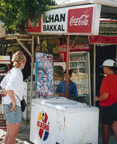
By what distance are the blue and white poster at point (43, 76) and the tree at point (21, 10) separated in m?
0.86

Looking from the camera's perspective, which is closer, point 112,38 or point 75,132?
point 75,132

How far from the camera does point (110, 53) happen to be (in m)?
8.23

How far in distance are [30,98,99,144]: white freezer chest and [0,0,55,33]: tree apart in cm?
191

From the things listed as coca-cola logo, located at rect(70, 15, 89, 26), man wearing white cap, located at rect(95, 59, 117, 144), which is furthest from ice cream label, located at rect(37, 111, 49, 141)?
coca-cola logo, located at rect(70, 15, 89, 26)

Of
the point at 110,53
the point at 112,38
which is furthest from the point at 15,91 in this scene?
the point at 110,53

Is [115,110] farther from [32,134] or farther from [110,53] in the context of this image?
[110,53]

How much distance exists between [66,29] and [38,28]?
74cm

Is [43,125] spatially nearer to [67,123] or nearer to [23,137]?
[67,123]

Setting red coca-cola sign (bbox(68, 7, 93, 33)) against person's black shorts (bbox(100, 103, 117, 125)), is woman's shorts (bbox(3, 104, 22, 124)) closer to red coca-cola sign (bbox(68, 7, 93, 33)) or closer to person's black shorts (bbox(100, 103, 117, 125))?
person's black shorts (bbox(100, 103, 117, 125))

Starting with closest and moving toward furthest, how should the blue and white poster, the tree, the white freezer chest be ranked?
the white freezer chest, the tree, the blue and white poster

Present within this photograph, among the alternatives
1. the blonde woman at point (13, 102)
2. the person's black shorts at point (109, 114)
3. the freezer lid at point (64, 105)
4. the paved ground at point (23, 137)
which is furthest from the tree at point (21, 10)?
the paved ground at point (23, 137)

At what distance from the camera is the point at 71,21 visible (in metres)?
5.12

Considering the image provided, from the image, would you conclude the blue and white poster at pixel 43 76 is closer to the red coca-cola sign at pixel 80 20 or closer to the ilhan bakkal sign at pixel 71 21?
the ilhan bakkal sign at pixel 71 21

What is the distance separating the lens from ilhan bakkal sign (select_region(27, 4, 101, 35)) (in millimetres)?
4820
